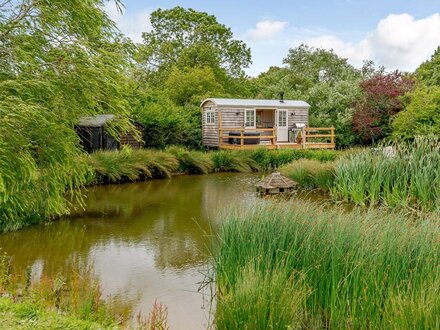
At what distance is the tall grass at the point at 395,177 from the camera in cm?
837

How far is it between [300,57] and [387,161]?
28.8 metres

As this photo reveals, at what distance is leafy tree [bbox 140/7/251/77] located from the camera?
102 ft

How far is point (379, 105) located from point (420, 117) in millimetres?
3472

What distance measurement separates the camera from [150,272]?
19.0 ft

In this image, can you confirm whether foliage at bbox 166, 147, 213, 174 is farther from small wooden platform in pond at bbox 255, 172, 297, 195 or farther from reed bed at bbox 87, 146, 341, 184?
small wooden platform in pond at bbox 255, 172, 297, 195

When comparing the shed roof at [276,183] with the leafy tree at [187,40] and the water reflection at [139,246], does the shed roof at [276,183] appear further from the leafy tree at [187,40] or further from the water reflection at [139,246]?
the leafy tree at [187,40]

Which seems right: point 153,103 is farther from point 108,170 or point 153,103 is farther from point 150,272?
point 150,272

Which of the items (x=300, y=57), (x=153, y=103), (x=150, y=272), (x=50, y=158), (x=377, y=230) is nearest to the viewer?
(x=377, y=230)

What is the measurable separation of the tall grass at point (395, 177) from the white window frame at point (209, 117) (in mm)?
12858

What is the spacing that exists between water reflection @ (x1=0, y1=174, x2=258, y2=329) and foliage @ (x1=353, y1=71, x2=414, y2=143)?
12036 mm

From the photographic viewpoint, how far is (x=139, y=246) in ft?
23.1

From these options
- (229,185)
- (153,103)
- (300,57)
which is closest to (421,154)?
(229,185)

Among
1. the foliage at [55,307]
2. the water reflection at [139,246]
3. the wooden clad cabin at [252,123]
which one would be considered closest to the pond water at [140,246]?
the water reflection at [139,246]

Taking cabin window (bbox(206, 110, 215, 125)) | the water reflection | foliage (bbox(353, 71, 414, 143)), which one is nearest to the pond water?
the water reflection
